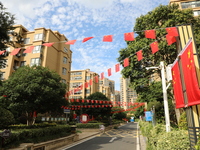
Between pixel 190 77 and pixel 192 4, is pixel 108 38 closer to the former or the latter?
pixel 190 77

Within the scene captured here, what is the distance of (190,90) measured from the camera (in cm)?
469

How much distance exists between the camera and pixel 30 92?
1147cm

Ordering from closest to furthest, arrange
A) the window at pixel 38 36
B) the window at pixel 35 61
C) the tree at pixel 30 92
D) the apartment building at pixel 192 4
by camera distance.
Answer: the tree at pixel 30 92
the apartment building at pixel 192 4
the window at pixel 35 61
the window at pixel 38 36

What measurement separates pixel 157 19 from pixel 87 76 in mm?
46022

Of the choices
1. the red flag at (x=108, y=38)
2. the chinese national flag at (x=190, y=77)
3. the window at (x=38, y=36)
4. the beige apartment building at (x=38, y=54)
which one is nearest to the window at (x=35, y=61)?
the beige apartment building at (x=38, y=54)

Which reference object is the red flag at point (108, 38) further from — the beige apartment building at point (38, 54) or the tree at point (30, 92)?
the beige apartment building at point (38, 54)

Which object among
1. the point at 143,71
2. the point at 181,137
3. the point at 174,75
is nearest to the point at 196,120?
the point at 181,137

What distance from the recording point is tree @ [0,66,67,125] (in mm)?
11508

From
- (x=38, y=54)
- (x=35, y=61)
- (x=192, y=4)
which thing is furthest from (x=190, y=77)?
(x=192, y=4)

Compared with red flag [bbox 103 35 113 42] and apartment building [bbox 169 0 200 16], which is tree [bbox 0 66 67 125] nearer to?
red flag [bbox 103 35 113 42]

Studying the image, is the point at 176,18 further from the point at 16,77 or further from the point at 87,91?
the point at 87,91

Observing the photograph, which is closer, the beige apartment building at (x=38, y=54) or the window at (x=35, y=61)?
the beige apartment building at (x=38, y=54)

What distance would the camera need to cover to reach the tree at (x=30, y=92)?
1151cm

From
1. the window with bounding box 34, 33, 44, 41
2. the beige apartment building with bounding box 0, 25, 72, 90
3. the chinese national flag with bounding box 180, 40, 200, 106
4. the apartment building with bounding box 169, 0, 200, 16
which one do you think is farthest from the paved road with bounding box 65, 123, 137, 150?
the apartment building with bounding box 169, 0, 200, 16
